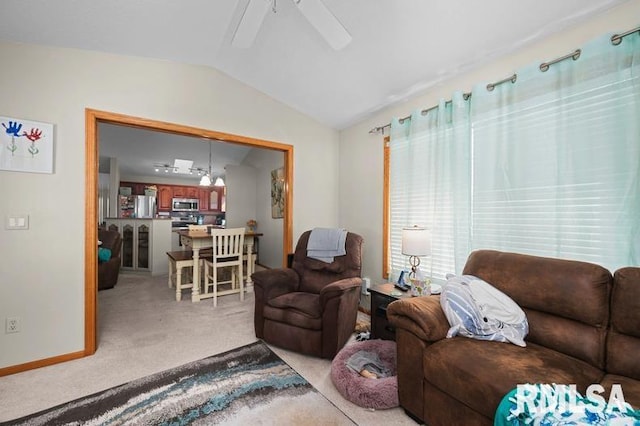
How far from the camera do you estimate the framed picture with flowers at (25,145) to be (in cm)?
207

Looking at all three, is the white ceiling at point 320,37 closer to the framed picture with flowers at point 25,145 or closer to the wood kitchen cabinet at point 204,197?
the framed picture with flowers at point 25,145

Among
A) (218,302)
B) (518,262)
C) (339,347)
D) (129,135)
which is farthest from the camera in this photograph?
(129,135)

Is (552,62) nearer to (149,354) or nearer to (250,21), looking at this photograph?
(250,21)

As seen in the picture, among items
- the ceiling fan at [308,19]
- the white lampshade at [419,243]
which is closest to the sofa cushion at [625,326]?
the white lampshade at [419,243]

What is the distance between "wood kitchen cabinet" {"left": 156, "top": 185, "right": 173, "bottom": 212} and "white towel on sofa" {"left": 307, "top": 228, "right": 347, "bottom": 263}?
6.92 metres

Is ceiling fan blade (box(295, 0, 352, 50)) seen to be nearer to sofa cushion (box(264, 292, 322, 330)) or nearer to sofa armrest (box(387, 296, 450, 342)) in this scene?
sofa armrest (box(387, 296, 450, 342))

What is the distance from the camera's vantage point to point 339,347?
223 cm

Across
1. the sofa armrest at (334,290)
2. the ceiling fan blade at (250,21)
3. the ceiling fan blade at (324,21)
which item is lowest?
the sofa armrest at (334,290)

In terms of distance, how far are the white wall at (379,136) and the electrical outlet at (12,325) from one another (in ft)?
10.5

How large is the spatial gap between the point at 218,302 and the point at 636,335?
3842 millimetres

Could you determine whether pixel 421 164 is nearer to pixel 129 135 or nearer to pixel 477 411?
pixel 477 411

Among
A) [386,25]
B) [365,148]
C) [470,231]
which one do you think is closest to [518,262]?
[470,231]

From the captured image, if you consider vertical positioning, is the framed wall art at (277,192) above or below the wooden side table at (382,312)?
above

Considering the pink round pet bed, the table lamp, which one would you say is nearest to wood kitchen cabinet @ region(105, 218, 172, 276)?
the pink round pet bed
